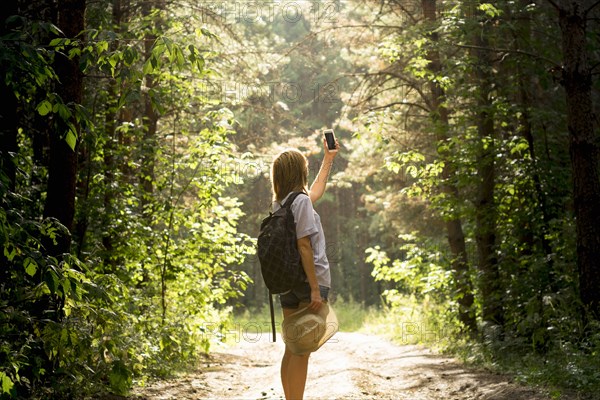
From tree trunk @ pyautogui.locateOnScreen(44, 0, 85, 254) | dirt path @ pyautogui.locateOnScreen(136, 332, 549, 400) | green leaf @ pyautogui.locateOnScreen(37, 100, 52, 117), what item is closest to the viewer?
green leaf @ pyautogui.locateOnScreen(37, 100, 52, 117)

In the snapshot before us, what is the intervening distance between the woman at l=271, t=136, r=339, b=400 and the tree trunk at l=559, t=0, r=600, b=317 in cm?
476

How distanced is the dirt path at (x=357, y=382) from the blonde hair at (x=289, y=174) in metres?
3.00

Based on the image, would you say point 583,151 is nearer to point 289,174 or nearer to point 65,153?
point 289,174

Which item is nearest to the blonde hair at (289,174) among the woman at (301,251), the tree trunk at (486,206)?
the woman at (301,251)

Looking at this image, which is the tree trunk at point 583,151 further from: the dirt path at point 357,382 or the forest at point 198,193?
the dirt path at point 357,382

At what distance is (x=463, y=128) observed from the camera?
48.5 ft

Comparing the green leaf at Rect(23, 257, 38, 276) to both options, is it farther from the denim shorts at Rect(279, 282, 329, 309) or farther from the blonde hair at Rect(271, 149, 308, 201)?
Result: the blonde hair at Rect(271, 149, 308, 201)

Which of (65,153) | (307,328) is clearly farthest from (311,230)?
(65,153)

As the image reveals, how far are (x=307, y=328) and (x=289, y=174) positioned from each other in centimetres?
129

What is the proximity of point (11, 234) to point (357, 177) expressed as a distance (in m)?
19.1

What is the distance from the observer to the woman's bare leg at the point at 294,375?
5.68 metres

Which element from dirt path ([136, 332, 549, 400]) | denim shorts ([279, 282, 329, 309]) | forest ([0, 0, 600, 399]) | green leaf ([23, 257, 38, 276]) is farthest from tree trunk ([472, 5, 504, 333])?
green leaf ([23, 257, 38, 276])

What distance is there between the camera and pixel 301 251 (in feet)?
18.1

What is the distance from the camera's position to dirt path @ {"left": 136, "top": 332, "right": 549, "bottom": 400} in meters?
8.18
